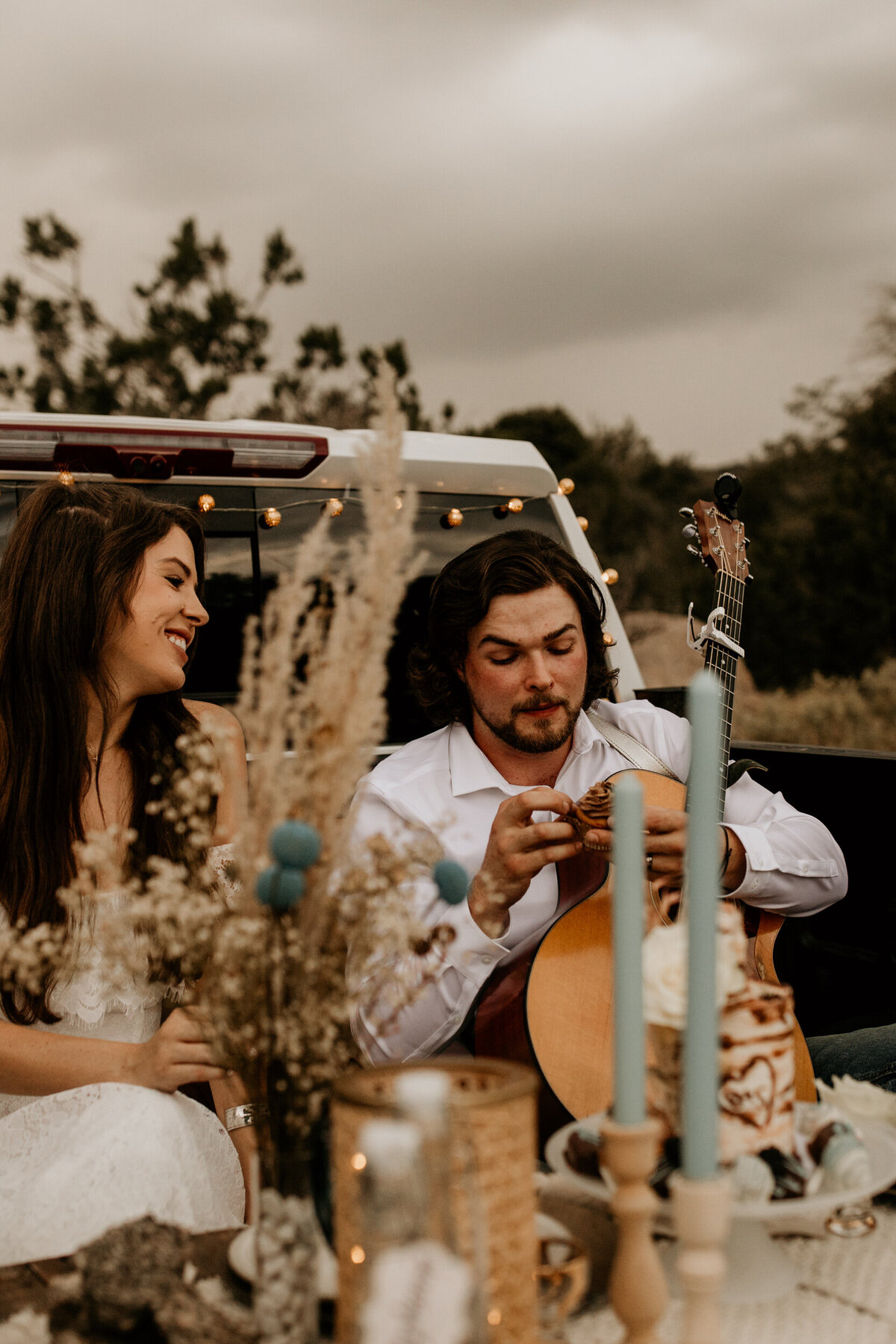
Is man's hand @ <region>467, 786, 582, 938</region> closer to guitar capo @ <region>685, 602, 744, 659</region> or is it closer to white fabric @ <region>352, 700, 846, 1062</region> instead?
white fabric @ <region>352, 700, 846, 1062</region>

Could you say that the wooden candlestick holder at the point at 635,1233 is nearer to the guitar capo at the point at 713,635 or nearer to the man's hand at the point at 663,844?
the man's hand at the point at 663,844

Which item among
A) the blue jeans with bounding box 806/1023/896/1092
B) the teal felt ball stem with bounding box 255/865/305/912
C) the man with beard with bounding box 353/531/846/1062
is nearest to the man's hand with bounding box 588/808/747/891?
the man with beard with bounding box 353/531/846/1062

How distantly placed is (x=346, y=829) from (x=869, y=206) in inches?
614

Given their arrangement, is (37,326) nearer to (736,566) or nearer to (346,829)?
(736,566)

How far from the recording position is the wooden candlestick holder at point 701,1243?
867 millimetres

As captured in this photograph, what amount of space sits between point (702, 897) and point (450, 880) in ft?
0.91

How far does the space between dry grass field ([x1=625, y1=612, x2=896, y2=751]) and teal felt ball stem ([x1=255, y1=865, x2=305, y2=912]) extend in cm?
982

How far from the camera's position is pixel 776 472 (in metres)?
19.4

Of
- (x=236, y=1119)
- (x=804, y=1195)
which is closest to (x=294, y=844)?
(x=804, y=1195)

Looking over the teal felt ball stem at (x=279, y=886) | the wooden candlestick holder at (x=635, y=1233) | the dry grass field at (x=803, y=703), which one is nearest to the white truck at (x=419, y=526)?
the teal felt ball stem at (x=279, y=886)

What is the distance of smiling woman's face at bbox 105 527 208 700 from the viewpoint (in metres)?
2.15

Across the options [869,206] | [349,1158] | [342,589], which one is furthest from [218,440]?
[869,206]

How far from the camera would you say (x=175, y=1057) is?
1.54 meters

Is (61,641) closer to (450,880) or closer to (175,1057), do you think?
(175,1057)
